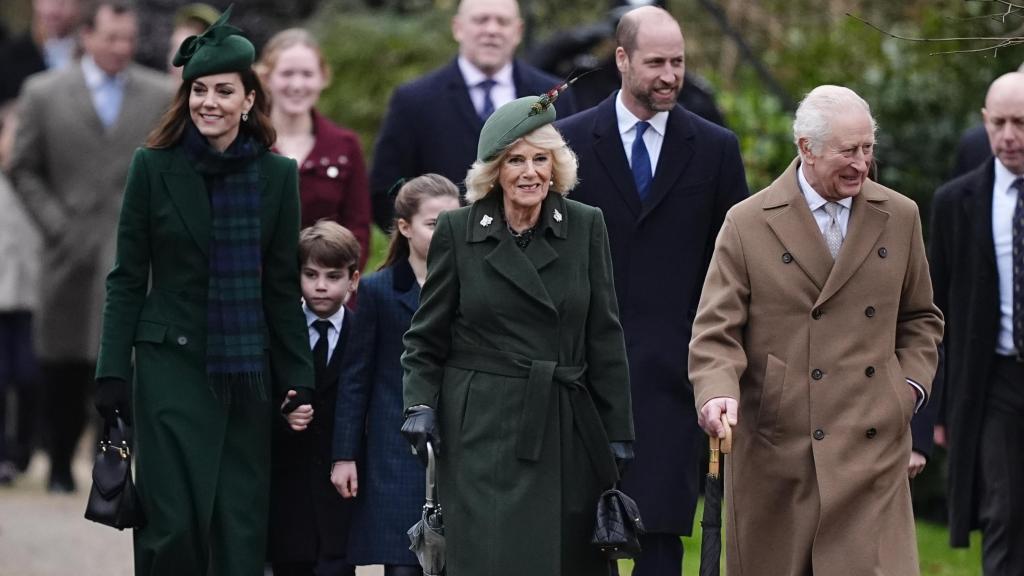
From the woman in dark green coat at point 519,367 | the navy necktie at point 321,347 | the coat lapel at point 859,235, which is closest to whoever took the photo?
the woman in dark green coat at point 519,367

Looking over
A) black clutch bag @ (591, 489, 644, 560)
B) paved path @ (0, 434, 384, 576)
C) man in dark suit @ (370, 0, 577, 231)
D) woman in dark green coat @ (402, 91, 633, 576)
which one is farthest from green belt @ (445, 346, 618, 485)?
paved path @ (0, 434, 384, 576)

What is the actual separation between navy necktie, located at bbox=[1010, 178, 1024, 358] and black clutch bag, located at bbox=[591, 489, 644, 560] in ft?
7.73

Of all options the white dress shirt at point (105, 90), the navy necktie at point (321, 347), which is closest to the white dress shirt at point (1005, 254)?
the navy necktie at point (321, 347)

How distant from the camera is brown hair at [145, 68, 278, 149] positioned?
24.5ft

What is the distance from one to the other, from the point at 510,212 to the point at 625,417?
2.47 feet

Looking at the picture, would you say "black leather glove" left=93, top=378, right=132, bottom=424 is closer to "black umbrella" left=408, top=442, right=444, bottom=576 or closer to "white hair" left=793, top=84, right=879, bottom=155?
"black umbrella" left=408, top=442, right=444, bottom=576

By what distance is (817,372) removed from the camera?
668cm

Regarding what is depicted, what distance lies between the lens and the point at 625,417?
670 centimetres

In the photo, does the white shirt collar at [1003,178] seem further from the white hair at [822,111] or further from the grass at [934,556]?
the grass at [934,556]

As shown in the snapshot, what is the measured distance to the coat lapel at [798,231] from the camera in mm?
6738

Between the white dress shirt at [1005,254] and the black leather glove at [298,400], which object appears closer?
the black leather glove at [298,400]

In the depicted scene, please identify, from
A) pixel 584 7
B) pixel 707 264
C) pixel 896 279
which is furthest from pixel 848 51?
pixel 896 279

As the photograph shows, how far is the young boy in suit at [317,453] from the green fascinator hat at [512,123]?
1275mm

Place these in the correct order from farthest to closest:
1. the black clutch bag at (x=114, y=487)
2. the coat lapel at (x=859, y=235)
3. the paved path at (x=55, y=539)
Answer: the paved path at (x=55, y=539), the black clutch bag at (x=114, y=487), the coat lapel at (x=859, y=235)
